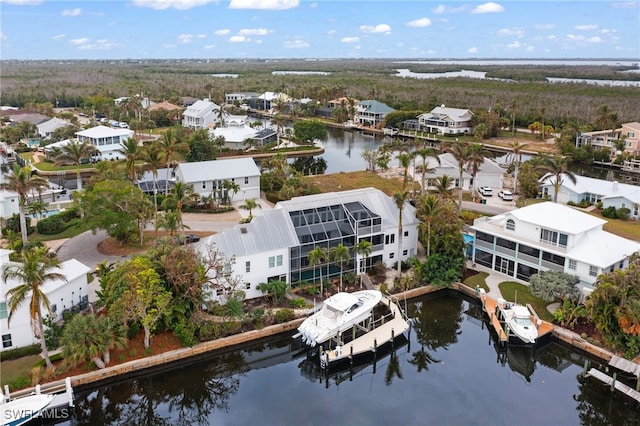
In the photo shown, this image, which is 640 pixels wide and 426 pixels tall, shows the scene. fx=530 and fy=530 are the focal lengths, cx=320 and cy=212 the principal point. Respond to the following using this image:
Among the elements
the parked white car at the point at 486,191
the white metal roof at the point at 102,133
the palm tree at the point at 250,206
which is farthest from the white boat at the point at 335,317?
the white metal roof at the point at 102,133

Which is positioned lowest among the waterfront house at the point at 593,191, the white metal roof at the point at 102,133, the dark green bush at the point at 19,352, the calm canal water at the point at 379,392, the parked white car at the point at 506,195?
the calm canal water at the point at 379,392

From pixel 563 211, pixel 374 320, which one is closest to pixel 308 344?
pixel 374 320

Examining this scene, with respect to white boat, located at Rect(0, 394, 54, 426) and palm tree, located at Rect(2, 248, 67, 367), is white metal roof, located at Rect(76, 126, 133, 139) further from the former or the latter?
white boat, located at Rect(0, 394, 54, 426)

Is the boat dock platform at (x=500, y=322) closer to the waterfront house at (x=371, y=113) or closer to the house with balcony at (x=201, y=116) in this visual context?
the house with balcony at (x=201, y=116)

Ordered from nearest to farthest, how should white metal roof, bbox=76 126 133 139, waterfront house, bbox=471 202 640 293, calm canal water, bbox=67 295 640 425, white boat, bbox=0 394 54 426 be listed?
1. white boat, bbox=0 394 54 426
2. calm canal water, bbox=67 295 640 425
3. waterfront house, bbox=471 202 640 293
4. white metal roof, bbox=76 126 133 139

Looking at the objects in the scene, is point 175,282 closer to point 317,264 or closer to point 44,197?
point 317,264

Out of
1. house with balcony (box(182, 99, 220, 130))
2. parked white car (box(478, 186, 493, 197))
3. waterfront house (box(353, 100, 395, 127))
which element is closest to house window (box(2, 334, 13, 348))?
parked white car (box(478, 186, 493, 197))
